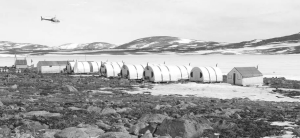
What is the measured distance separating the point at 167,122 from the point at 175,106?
889 centimetres

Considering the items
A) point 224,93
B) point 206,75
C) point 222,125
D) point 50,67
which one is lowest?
point 224,93

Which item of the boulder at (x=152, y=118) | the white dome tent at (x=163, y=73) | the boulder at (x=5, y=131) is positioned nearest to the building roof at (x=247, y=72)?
the white dome tent at (x=163, y=73)

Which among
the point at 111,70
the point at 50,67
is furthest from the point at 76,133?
the point at 50,67

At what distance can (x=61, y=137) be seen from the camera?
1196 cm

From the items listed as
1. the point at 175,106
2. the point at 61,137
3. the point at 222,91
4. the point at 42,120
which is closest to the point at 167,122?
the point at 61,137

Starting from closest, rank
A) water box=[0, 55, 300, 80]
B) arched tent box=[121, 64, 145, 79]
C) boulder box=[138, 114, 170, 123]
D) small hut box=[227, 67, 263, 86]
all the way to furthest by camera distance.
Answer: boulder box=[138, 114, 170, 123]
small hut box=[227, 67, 263, 86]
arched tent box=[121, 64, 145, 79]
water box=[0, 55, 300, 80]

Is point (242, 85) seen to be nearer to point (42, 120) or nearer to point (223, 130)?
point (223, 130)

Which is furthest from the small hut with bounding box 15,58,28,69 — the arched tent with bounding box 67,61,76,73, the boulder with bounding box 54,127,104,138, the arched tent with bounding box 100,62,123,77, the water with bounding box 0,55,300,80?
the boulder with bounding box 54,127,104,138

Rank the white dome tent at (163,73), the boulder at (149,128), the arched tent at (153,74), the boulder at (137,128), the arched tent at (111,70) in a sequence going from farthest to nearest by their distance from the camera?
the arched tent at (111,70)
the white dome tent at (163,73)
the arched tent at (153,74)
the boulder at (149,128)
the boulder at (137,128)

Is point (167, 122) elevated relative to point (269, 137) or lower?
elevated

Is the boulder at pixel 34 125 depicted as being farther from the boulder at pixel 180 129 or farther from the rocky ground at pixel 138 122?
the boulder at pixel 180 129

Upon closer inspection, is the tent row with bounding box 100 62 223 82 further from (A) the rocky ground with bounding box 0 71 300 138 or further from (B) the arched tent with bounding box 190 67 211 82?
(A) the rocky ground with bounding box 0 71 300 138

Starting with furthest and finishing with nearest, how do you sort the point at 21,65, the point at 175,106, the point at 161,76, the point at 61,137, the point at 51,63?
the point at 21,65 < the point at 51,63 < the point at 161,76 < the point at 175,106 < the point at 61,137

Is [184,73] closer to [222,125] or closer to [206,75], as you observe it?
[206,75]
